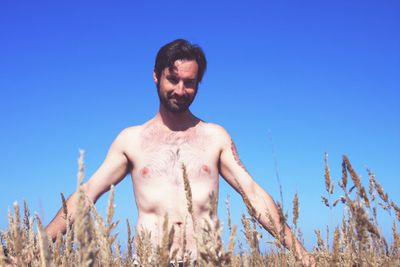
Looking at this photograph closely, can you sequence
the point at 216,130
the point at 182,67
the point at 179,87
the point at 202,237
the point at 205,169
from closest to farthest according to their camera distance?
the point at 202,237 < the point at 205,169 < the point at 179,87 < the point at 182,67 < the point at 216,130

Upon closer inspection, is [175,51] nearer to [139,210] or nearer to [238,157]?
[238,157]

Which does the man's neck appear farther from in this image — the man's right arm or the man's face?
the man's right arm

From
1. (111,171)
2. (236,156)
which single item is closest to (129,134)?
(111,171)

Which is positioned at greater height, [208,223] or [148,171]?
[148,171]

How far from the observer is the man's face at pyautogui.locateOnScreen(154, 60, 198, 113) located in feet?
15.0

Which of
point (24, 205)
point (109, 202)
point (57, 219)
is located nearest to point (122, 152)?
point (57, 219)

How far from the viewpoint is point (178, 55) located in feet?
16.0

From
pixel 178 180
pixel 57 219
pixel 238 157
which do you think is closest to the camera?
pixel 57 219

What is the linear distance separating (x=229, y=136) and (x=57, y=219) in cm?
195

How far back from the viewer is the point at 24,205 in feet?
8.26

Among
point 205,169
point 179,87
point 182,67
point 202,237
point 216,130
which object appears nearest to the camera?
point 202,237

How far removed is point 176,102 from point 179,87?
157mm

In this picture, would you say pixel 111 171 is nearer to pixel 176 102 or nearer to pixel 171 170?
pixel 171 170

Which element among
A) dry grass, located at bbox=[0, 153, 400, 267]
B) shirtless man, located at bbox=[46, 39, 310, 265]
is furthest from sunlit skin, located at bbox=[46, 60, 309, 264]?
dry grass, located at bbox=[0, 153, 400, 267]
